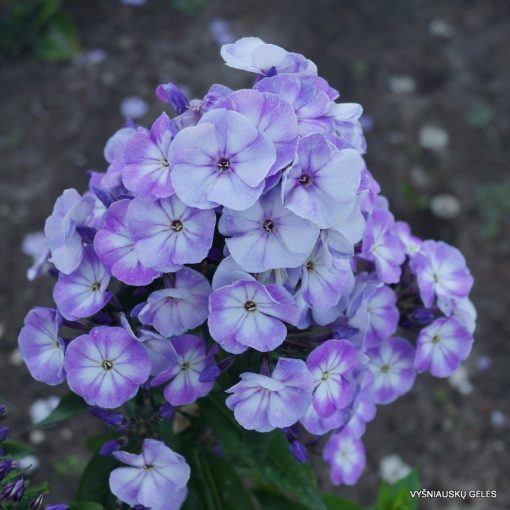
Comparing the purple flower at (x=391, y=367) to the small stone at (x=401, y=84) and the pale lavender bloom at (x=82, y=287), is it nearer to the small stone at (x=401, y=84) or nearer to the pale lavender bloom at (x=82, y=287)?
the pale lavender bloom at (x=82, y=287)

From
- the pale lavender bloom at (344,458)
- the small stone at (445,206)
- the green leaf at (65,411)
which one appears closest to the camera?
the green leaf at (65,411)

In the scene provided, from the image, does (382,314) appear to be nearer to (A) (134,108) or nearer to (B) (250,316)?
(B) (250,316)

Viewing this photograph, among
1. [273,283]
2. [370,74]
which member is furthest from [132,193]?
[370,74]

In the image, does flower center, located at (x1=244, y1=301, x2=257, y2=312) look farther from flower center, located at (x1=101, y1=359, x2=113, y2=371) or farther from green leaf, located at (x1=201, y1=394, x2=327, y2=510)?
green leaf, located at (x1=201, y1=394, x2=327, y2=510)

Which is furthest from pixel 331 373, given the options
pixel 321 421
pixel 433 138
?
pixel 433 138

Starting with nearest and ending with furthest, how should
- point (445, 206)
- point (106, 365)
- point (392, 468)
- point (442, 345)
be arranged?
point (106, 365), point (442, 345), point (392, 468), point (445, 206)

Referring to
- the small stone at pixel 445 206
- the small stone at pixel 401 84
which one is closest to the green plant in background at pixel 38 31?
the small stone at pixel 401 84
